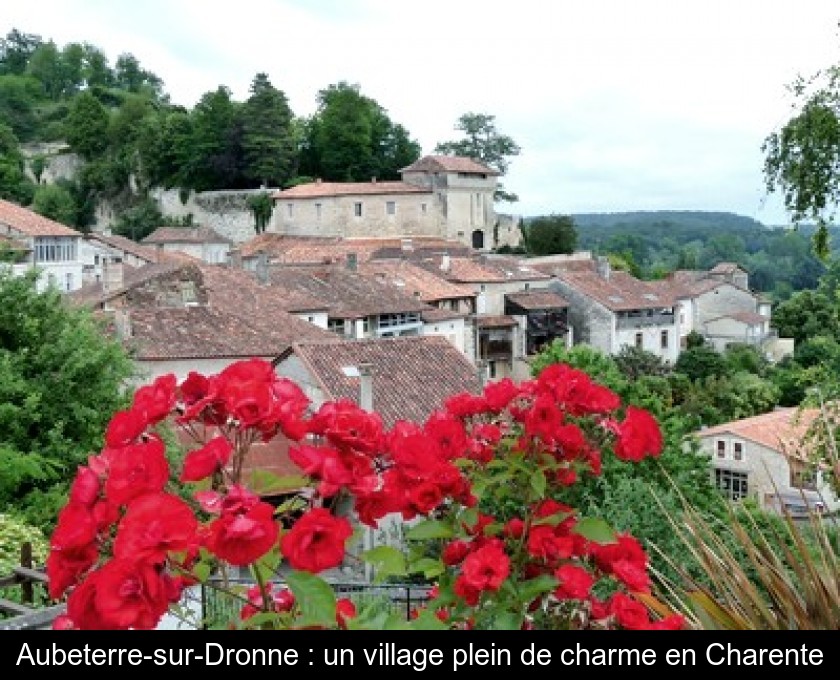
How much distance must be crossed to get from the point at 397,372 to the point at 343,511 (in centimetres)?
2025

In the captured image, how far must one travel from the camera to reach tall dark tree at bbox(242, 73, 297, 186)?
2884 inches

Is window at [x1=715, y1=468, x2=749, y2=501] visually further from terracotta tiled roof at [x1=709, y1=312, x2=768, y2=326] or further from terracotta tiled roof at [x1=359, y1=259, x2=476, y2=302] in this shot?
terracotta tiled roof at [x1=709, y1=312, x2=768, y2=326]

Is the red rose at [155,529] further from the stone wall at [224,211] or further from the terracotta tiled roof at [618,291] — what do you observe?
the stone wall at [224,211]

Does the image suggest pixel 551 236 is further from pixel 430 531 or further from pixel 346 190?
pixel 430 531

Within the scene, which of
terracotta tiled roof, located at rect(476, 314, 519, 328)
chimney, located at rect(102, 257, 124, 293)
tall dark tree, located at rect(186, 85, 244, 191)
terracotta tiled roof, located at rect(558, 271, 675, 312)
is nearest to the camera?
chimney, located at rect(102, 257, 124, 293)

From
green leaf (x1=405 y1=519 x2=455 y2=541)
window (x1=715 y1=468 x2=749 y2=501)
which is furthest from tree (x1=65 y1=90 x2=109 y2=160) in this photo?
green leaf (x1=405 y1=519 x2=455 y2=541)

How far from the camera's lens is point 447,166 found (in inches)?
2798

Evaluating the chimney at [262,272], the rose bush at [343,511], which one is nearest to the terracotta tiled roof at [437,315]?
the chimney at [262,272]

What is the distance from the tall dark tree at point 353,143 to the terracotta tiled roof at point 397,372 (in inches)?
2120

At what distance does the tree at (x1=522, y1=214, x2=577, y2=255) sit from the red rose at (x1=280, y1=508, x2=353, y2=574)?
6808 centimetres

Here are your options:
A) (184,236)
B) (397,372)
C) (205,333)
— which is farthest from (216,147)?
(397,372)

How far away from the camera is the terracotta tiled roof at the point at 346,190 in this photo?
68.0 metres
